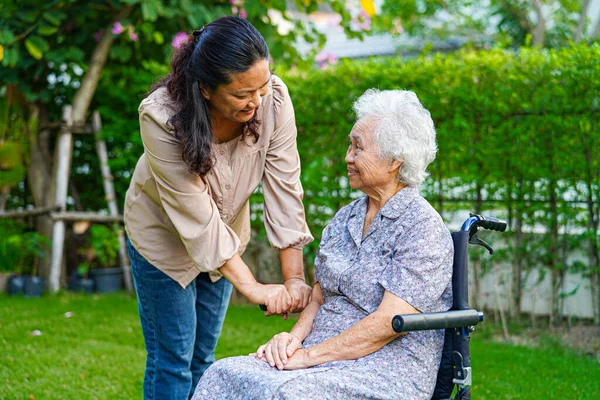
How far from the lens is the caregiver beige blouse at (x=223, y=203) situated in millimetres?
2484

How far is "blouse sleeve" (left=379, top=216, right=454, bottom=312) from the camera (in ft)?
7.39

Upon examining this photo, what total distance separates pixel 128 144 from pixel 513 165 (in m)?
3.59

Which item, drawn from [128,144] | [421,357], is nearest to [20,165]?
[128,144]

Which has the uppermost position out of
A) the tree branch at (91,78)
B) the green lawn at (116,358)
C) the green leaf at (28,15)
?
the green leaf at (28,15)

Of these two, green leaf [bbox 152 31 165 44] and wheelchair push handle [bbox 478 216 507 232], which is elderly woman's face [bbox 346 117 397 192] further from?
green leaf [bbox 152 31 165 44]

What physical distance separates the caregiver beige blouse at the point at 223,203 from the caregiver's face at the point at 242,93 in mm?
217

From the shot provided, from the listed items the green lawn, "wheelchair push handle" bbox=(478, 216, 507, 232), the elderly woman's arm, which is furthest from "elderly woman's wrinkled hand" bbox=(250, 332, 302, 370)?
the green lawn

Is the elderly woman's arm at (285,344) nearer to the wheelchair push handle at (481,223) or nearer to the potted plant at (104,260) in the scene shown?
the wheelchair push handle at (481,223)

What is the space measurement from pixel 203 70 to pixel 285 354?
0.93 m

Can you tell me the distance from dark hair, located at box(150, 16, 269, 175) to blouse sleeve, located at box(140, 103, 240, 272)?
0.17 ft

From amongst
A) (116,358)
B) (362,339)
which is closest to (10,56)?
(116,358)

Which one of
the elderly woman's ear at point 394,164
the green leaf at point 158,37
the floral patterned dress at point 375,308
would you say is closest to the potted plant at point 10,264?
the green leaf at point 158,37

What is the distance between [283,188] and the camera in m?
2.67

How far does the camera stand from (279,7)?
606cm
